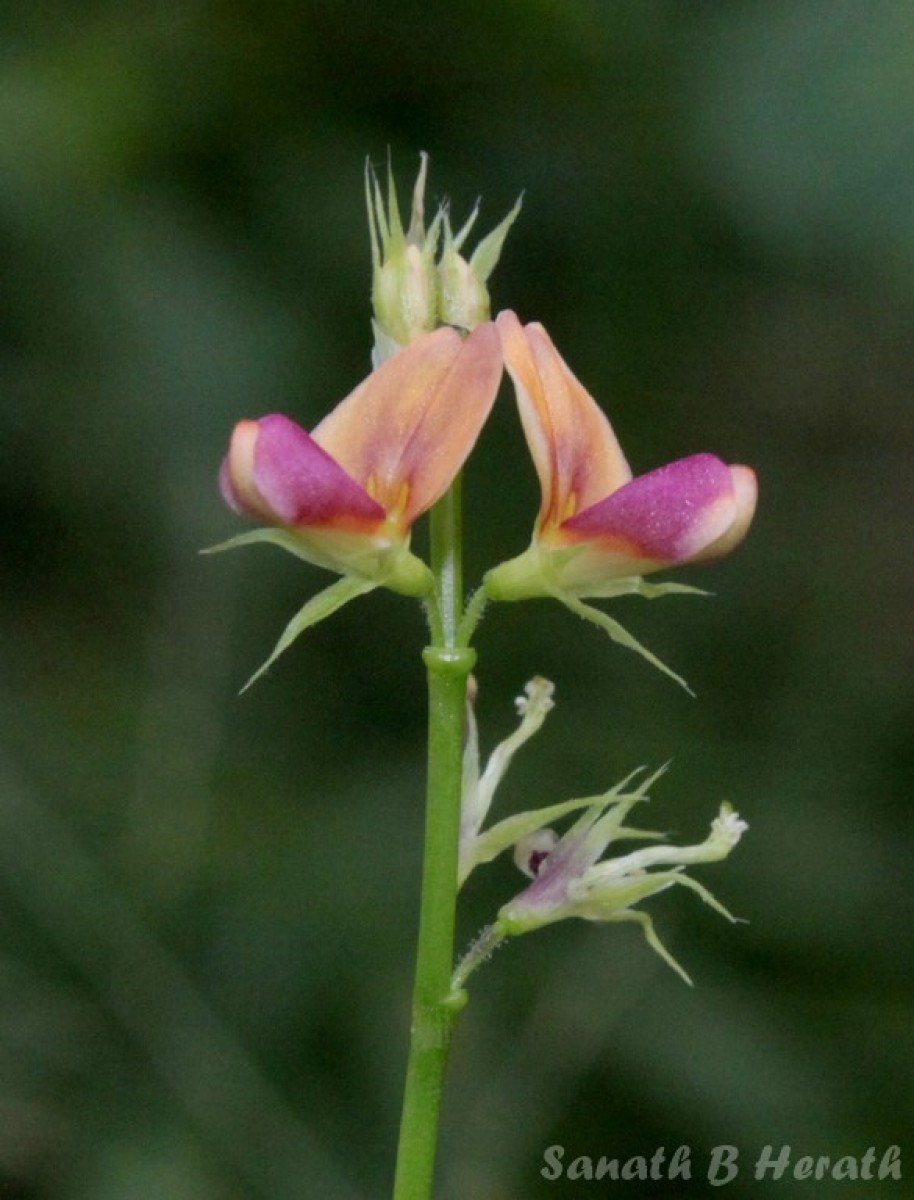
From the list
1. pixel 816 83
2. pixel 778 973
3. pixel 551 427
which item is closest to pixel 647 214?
pixel 816 83

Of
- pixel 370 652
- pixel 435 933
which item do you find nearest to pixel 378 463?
pixel 435 933

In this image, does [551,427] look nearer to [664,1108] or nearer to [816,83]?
[816,83]

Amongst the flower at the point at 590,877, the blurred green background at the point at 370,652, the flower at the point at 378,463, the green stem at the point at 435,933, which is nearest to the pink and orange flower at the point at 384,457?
the flower at the point at 378,463

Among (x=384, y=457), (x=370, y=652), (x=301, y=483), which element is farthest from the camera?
(x=370, y=652)

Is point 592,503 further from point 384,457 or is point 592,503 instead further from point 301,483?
point 301,483

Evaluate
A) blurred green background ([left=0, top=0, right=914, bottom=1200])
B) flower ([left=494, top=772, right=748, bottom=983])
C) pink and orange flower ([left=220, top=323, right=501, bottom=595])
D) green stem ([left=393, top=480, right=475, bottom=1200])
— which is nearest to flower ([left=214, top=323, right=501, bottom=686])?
pink and orange flower ([left=220, top=323, right=501, bottom=595])

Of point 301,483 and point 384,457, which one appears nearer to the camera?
point 301,483

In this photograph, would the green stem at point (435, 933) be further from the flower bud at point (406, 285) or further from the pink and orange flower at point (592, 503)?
the flower bud at point (406, 285)

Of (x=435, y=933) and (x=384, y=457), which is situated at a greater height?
(x=384, y=457)
